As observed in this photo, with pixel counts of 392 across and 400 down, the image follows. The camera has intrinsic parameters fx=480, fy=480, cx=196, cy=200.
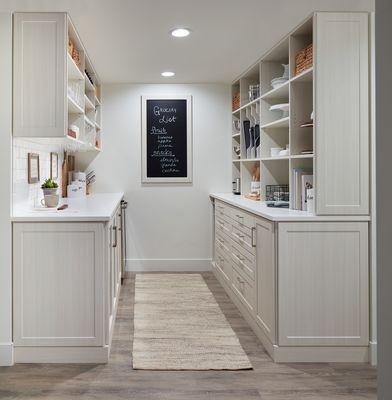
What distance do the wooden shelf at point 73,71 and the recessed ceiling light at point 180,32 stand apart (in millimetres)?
775

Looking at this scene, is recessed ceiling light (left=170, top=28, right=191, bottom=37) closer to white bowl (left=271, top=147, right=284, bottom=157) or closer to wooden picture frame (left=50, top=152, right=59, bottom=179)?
white bowl (left=271, top=147, right=284, bottom=157)

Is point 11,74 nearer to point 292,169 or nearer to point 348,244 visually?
point 292,169

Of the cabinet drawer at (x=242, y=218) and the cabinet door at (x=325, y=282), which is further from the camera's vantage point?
the cabinet drawer at (x=242, y=218)

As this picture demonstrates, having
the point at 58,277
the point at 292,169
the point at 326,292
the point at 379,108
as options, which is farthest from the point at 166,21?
the point at 379,108

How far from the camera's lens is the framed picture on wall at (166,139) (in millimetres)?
5895

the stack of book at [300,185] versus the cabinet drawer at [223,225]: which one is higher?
the stack of book at [300,185]

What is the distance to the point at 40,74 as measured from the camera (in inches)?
125

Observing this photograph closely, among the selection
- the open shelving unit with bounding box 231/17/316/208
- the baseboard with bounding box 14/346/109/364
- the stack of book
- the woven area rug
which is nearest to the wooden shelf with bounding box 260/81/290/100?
the open shelving unit with bounding box 231/17/316/208

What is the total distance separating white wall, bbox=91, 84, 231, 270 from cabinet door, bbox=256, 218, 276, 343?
2500 mm

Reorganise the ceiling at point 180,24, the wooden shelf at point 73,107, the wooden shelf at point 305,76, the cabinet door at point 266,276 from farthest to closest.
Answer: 1. the wooden shelf at point 73,107
2. the wooden shelf at point 305,76
3. the cabinet door at point 266,276
4. the ceiling at point 180,24

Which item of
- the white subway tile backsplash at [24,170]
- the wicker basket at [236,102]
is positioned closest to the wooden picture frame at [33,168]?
the white subway tile backsplash at [24,170]

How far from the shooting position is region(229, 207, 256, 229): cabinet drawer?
3697 millimetres

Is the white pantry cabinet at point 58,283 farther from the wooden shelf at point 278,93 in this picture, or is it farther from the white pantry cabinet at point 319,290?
the wooden shelf at point 278,93

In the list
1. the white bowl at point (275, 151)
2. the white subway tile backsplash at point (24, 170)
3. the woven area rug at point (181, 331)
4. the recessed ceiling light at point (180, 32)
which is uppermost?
the recessed ceiling light at point (180, 32)
